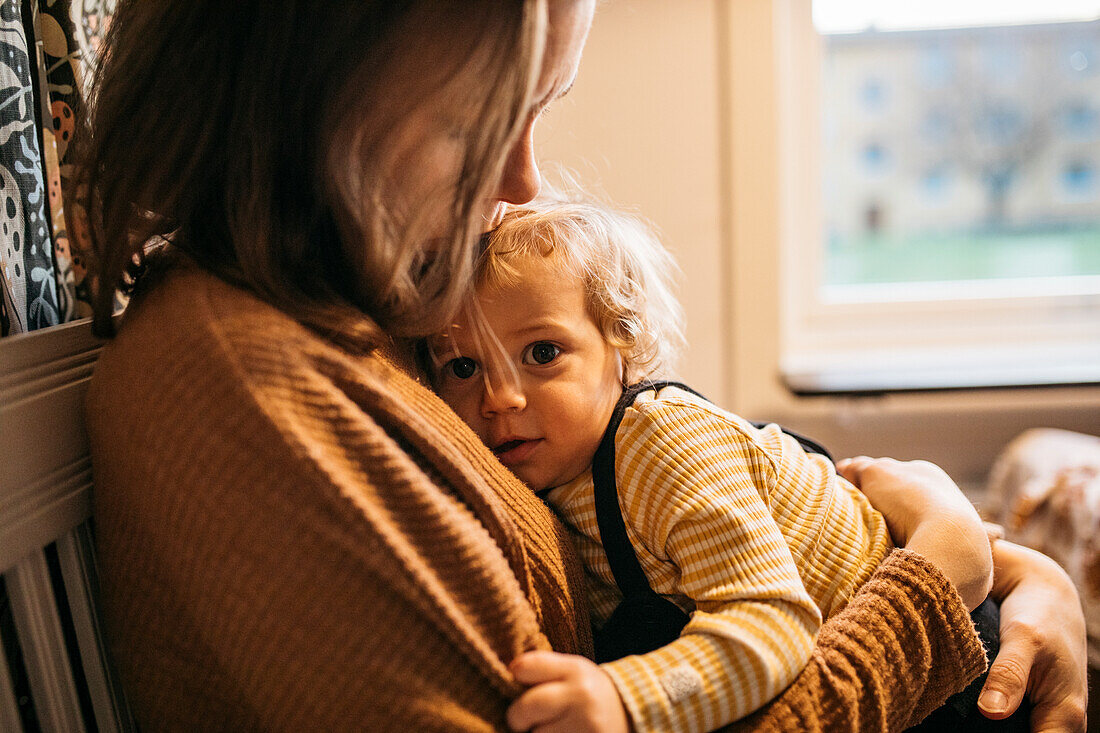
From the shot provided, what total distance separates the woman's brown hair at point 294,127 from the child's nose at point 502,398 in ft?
0.69

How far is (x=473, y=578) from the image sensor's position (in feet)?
1.99

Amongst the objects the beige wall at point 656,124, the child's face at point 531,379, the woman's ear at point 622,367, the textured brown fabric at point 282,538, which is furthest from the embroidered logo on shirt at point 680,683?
the beige wall at point 656,124

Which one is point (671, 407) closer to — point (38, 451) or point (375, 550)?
point (375, 550)

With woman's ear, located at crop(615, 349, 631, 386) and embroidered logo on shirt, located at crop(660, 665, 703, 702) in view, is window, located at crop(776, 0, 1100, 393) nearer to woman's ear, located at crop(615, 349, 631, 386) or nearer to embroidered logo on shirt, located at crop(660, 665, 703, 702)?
woman's ear, located at crop(615, 349, 631, 386)

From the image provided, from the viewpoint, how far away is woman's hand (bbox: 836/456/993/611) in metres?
0.93

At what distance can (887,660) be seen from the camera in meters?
0.78

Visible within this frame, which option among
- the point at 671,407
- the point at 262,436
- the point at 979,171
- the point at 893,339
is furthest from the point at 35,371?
the point at 979,171

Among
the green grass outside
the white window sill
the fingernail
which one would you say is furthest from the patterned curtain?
the green grass outside

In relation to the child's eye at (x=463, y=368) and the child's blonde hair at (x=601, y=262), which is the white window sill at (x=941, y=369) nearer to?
the child's blonde hair at (x=601, y=262)

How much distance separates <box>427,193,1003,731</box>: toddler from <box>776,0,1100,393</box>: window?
115 centimetres

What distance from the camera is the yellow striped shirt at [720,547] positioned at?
685mm

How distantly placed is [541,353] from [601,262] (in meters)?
0.14

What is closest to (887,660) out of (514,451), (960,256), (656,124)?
(514,451)

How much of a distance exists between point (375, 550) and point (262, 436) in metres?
0.11
